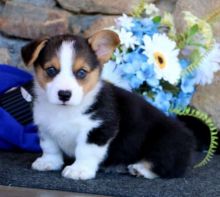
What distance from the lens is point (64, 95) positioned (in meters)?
2.35

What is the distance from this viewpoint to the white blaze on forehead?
239 centimetres

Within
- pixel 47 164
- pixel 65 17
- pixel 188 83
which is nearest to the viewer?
pixel 47 164

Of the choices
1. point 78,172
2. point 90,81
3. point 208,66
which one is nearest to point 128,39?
point 208,66

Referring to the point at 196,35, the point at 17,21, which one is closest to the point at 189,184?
the point at 196,35

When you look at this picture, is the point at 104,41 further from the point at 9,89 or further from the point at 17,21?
the point at 17,21

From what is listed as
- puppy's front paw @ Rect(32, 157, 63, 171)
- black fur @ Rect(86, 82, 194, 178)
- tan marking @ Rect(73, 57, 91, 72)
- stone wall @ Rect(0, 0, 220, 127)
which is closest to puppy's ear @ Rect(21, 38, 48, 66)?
tan marking @ Rect(73, 57, 91, 72)

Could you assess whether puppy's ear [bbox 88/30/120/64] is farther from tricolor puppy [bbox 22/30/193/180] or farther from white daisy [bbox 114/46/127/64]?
white daisy [bbox 114/46/127/64]

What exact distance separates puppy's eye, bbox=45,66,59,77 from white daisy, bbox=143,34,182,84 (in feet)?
2.28

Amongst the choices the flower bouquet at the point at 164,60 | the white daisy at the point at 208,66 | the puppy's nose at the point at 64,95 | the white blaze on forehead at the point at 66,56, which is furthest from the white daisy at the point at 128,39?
the puppy's nose at the point at 64,95

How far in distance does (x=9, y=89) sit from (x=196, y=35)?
1006 mm

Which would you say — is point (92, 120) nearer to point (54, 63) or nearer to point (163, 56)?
point (54, 63)

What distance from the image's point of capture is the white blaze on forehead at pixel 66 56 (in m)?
2.39

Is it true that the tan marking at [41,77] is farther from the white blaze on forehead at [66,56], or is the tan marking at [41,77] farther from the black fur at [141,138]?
the black fur at [141,138]

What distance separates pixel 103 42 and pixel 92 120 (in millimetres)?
318
